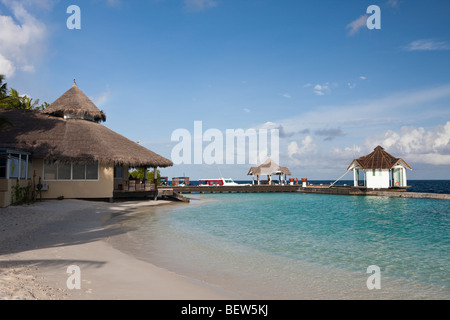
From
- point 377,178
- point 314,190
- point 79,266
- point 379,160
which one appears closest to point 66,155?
point 79,266

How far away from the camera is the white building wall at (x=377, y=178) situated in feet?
120

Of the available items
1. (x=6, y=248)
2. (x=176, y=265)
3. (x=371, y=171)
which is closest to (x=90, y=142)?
(x=6, y=248)

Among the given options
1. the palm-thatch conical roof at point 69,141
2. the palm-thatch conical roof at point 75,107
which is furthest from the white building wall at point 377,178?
the palm-thatch conical roof at point 75,107

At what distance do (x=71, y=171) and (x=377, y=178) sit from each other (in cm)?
3358

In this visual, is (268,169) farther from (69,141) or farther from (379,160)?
(69,141)

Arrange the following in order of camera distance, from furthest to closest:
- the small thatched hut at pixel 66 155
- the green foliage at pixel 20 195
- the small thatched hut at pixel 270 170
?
1. the small thatched hut at pixel 270 170
2. the small thatched hut at pixel 66 155
3. the green foliage at pixel 20 195

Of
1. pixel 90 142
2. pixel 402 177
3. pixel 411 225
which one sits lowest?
pixel 411 225

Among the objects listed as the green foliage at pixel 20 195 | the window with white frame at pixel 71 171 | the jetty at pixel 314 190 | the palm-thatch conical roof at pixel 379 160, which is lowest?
the jetty at pixel 314 190

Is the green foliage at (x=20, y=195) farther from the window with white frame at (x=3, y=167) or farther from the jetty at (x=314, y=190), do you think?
the jetty at (x=314, y=190)

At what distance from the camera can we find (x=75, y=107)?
2416 cm
